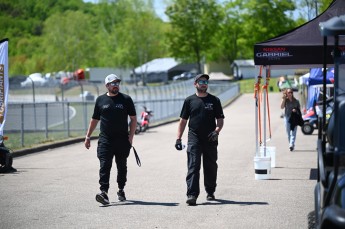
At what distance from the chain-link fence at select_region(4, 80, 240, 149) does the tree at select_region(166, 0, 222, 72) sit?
4497cm

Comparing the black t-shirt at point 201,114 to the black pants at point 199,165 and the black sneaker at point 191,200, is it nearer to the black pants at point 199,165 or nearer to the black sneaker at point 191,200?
the black pants at point 199,165

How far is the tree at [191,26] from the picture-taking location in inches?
4343

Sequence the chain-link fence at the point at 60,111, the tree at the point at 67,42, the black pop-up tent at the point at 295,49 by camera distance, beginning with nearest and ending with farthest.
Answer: the black pop-up tent at the point at 295,49 < the chain-link fence at the point at 60,111 < the tree at the point at 67,42

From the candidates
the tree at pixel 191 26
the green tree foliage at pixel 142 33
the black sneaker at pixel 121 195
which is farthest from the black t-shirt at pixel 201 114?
the tree at pixel 191 26

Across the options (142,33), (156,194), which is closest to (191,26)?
(142,33)

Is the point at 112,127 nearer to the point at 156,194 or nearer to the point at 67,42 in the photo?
the point at 156,194

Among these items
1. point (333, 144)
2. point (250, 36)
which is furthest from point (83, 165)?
point (250, 36)

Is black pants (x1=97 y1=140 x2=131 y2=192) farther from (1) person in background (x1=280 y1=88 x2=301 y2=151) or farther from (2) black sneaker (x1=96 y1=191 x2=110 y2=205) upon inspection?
(1) person in background (x1=280 y1=88 x2=301 y2=151)

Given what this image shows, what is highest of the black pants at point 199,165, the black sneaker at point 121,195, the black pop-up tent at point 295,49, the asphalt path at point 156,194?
the black pop-up tent at point 295,49

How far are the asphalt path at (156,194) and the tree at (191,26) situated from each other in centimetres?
8796

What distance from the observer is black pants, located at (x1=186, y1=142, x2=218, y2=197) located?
39.0 feet

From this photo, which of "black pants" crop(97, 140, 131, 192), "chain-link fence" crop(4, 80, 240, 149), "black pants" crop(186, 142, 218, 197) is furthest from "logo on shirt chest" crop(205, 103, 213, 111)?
"chain-link fence" crop(4, 80, 240, 149)

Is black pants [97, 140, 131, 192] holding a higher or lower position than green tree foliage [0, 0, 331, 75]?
lower

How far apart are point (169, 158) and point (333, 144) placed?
13.2m
